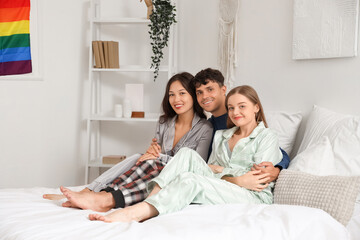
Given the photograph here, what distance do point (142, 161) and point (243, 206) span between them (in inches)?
25.7

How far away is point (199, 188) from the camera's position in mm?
1728

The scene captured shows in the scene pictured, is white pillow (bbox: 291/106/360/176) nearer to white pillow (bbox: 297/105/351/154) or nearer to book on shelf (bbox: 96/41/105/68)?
white pillow (bbox: 297/105/351/154)

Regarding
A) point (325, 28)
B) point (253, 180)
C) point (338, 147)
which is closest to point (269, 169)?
point (253, 180)

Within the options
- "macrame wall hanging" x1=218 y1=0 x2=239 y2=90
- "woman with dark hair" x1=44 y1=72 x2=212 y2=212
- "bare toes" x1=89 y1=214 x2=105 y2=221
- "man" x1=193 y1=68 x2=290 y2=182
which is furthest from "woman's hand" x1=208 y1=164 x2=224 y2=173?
"macrame wall hanging" x1=218 y1=0 x2=239 y2=90

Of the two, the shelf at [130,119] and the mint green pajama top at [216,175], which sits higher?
the shelf at [130,119]

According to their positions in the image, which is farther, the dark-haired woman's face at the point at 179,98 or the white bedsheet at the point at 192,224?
the dark-haired woman's face at the point at 179,98

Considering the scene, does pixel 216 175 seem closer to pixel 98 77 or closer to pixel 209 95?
pixel 209 95

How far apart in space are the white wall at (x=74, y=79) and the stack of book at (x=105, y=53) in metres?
0.33

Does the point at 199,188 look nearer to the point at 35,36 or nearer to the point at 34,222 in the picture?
the point at 34,222

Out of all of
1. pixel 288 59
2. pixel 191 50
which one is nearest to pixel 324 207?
pixel 288 59

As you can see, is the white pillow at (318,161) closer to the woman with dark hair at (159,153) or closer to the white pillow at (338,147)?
the white pillow at (338,147)

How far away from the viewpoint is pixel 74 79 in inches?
144

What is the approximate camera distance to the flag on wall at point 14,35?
10.7 feet

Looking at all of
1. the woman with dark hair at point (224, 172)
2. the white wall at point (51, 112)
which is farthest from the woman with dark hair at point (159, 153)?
the white wall at point (51, 112)
